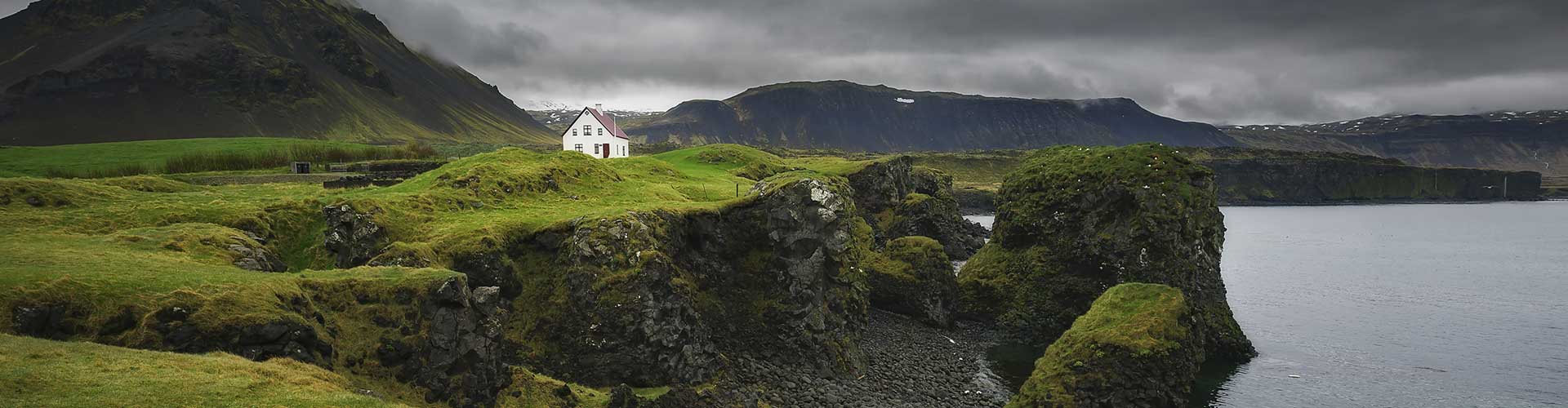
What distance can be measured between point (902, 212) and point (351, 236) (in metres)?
64.2

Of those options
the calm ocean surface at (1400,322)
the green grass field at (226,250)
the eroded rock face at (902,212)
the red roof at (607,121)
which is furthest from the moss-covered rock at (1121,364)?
the red roof at (607,121)

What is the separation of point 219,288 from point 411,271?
464 centimetres

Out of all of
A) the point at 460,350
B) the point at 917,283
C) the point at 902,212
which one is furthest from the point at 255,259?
the point at 902,212

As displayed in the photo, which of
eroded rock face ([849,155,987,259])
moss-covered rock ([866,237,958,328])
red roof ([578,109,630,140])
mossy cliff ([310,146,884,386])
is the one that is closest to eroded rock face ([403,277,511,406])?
mossy cliff ([310,146,884,386])

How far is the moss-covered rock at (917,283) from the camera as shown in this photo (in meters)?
48.1

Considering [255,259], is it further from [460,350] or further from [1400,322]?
[1400,322]

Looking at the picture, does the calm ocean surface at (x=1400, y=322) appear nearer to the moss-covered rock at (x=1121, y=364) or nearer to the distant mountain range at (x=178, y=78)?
the moss-covered rock at (x=1121, y=364)

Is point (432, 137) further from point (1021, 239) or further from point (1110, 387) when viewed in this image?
point (1110, 387)

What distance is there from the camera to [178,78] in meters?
139

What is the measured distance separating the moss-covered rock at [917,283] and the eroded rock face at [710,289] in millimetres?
11346

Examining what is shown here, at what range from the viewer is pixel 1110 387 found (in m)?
26.6

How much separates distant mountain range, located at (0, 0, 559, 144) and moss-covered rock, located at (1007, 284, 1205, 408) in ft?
487

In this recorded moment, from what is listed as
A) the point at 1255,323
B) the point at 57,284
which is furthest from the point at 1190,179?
the point at 57,284

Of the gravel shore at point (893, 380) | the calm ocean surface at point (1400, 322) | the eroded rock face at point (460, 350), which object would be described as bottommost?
the calm ocean surface at point (1400, 322)
